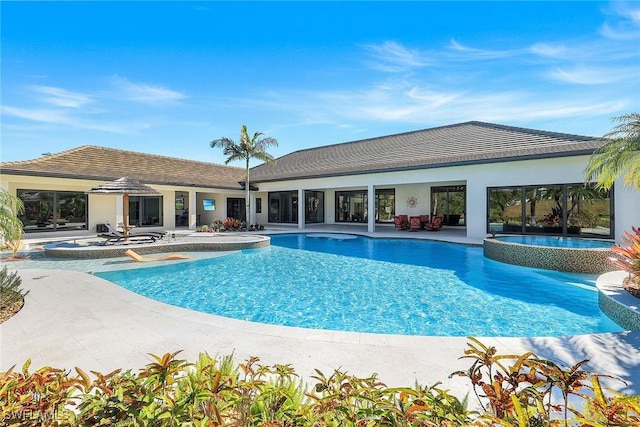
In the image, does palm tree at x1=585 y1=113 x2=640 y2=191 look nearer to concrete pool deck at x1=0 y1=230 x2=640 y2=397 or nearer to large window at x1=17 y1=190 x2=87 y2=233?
concrete pool deck at x1=0 y1=230 x2=640 y2=397

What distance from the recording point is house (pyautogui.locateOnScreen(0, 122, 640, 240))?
547 inches

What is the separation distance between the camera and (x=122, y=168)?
2159 cm

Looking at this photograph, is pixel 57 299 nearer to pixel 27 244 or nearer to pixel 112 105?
pixel 27 244

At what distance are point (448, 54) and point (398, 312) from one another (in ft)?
37.8

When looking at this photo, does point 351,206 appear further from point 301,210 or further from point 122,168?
point 122,168

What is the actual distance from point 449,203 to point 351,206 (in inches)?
326

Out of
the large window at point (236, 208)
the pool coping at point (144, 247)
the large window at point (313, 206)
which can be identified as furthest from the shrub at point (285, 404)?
the large window at point (236, 208)

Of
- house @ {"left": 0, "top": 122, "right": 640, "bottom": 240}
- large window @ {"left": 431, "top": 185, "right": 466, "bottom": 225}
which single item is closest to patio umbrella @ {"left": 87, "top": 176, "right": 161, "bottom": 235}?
house @ {"left": 0, "top": 122, "right": 640, "bottom": 240}

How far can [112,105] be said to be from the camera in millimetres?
15695

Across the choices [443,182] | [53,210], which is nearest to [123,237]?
[53,210]

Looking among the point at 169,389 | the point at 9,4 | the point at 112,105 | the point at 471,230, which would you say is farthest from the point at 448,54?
the point at 112,105

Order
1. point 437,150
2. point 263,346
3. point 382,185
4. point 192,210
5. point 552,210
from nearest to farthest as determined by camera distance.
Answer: point 263,346 → point 552,210 → point 437,150 → point 382,185 → point 192,210

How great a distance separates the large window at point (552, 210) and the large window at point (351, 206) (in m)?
11.8

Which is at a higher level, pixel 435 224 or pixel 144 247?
pixel 435 224
